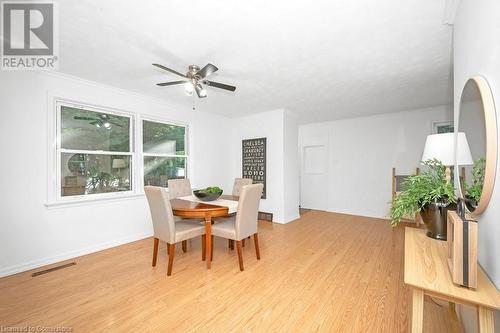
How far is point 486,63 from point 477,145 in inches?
16.7

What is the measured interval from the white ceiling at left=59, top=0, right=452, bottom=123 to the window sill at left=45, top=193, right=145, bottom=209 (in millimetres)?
1669

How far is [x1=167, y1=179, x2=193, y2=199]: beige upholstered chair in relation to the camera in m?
3.30

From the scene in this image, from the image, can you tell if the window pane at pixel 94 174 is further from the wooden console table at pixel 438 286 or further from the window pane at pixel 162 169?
the wooden console table at pixel 438 286

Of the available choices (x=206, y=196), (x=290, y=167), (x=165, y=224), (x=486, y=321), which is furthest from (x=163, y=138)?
(x=486, y=321)

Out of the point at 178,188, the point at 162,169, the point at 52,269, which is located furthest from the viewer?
the point at 162,169

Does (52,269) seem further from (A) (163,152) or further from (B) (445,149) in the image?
(B) (445,149)

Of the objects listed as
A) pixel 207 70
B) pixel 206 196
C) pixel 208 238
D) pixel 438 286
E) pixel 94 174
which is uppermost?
pixel 207 70

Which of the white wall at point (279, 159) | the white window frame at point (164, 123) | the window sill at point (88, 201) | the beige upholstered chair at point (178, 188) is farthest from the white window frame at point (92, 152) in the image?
the white wall at point (279, 159)

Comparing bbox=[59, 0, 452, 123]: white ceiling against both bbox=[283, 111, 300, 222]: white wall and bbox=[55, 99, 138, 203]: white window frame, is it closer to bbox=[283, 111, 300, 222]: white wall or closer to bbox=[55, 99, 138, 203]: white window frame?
bbox=[55, 99, 138, 203]: white window frame

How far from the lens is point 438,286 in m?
0.92

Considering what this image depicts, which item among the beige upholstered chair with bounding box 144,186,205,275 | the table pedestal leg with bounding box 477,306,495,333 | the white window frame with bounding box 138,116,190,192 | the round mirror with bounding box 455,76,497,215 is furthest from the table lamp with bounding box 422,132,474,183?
the white window frame with bounding box 138,116,190,192

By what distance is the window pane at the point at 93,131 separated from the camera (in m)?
2.78

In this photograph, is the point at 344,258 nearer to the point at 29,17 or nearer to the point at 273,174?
the point at 273,174

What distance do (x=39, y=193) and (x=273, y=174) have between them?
364 cm
